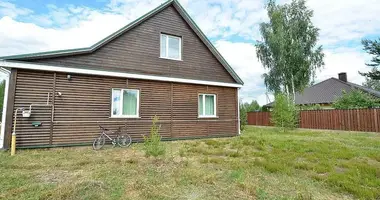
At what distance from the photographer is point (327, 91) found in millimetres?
23828

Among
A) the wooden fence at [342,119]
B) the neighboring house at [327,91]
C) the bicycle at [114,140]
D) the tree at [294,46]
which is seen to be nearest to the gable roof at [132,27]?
the bicycle at [114,140]

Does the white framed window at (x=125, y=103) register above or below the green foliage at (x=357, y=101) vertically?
below

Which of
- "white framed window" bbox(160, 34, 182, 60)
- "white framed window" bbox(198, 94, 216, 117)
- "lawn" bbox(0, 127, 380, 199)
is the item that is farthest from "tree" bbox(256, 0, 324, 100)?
"lawn" bbox(0, 127, 380, 199)

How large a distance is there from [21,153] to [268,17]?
886 inches

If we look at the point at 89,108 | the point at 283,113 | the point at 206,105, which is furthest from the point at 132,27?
the point at 283,113

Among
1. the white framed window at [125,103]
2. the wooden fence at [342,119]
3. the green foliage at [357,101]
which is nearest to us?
the white framed window at [125,103]

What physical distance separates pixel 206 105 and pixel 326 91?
19568 mm

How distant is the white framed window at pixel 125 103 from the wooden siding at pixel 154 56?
2.92ft

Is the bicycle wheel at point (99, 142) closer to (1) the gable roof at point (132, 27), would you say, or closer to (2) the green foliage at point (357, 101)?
(1) the gable roof at point (132, 27)

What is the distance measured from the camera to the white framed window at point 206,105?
10648 mm

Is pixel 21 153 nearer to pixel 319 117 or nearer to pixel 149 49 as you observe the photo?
pixel 149 49

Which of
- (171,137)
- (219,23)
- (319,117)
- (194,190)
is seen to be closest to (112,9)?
(219,23)

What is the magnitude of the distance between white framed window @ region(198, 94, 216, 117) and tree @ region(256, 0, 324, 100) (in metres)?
11.9

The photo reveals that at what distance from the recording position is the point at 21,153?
6.43m
